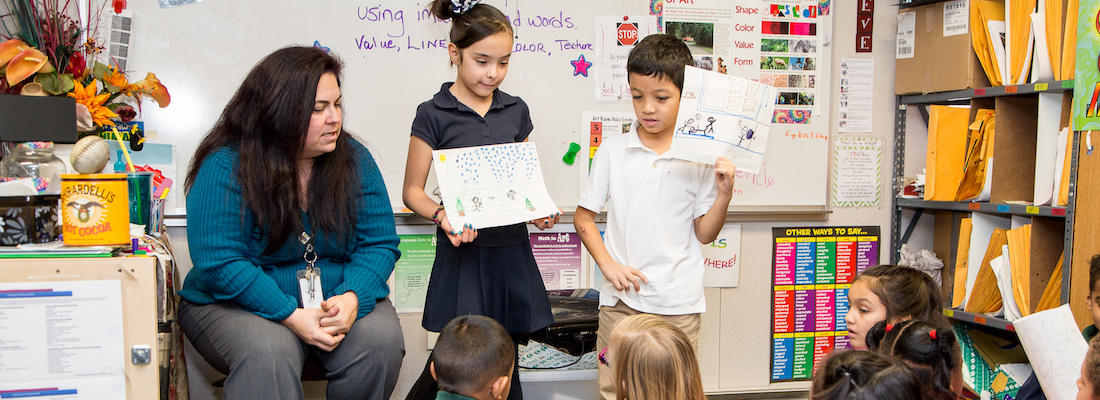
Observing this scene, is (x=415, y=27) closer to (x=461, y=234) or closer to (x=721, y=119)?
(x=461, y=234)

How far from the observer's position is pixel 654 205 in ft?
6.21

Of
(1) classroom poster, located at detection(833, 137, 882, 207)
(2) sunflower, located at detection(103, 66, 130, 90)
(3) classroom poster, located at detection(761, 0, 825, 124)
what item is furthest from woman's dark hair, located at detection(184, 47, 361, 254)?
(1) classroom poster, located at detection(833, 137, 882, 207)

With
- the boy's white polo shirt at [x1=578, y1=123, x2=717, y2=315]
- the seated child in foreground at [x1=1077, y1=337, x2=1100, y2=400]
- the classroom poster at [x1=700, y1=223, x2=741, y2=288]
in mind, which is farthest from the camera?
the classroom poster at [x1=700, y1=223, x2=741, y2=288]

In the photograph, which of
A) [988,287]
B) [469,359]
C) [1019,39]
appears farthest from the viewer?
[988,287]

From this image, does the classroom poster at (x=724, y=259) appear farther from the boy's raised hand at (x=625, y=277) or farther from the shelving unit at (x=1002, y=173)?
the boy's raised hand at (x=625, y=277)

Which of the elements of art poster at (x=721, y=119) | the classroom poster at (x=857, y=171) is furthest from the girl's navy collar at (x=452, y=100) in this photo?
the classroom poster at (x=857, y=171)

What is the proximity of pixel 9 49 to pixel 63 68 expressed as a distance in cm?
35

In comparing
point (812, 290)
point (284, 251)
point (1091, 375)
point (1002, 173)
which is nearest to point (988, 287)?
point (1002, 173)

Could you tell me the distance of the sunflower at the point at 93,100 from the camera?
1.91 meters

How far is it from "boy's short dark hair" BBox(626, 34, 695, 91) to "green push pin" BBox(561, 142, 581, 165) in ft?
2.41

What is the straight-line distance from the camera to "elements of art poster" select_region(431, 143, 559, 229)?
71.7 inches

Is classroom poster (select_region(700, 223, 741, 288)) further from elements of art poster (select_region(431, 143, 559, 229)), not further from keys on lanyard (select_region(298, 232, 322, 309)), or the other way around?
keys on lanyard (select_region(298, 232, 322, 309))

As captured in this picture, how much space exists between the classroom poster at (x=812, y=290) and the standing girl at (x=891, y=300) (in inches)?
36.2

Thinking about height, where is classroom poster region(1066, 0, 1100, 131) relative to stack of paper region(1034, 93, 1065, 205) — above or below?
above
